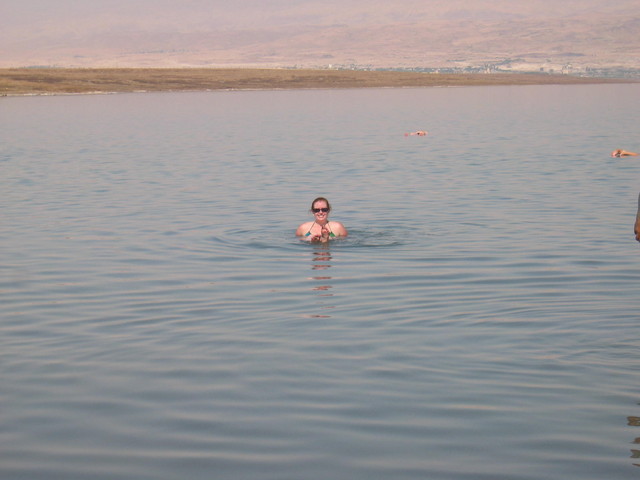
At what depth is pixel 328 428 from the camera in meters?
7.20

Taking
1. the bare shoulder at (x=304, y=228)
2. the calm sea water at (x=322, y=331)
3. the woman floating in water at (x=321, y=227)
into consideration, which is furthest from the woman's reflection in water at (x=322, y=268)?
the bare shoulder at (x=304, y=228)

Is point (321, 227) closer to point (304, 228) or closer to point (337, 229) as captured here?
point (337, 229)

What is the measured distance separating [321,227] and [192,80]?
11434 cm

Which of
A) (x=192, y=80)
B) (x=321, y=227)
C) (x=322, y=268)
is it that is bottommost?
(x=322, y=268)

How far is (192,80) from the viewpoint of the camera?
127 m

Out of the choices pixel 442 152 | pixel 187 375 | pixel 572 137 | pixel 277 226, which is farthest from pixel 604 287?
pixel 572 137

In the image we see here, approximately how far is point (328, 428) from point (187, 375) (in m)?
1.91

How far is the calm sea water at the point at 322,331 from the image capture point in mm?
6812

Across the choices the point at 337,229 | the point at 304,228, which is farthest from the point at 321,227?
the point at 304,228

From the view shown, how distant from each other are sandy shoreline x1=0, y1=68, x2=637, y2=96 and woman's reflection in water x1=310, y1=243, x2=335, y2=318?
88.6 metres

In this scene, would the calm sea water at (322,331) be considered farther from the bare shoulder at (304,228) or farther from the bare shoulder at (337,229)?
the bare shoulder at (304,228)

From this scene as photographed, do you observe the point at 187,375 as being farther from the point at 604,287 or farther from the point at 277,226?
the point at 277,226

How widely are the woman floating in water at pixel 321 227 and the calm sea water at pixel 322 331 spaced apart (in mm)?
249

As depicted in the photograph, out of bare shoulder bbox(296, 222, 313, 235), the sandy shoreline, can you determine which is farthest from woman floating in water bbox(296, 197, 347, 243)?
the sandy shoreline
